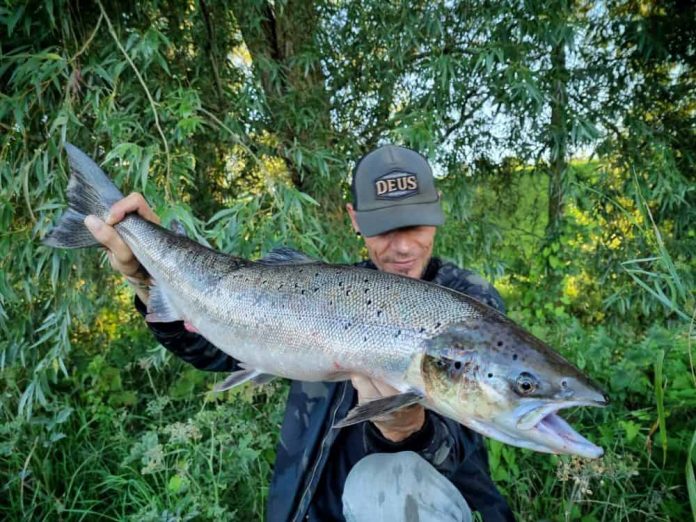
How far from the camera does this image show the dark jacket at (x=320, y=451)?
2.21 meters

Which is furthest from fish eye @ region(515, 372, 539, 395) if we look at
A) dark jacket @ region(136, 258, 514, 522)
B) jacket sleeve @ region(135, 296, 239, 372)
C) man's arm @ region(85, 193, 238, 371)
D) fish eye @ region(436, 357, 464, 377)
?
man's arm @ region(85, 193, 238, 371)

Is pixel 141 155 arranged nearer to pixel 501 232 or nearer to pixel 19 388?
pixel 19 388

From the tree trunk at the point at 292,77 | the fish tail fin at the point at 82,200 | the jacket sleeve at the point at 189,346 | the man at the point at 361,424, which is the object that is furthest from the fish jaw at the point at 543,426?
the tree trunk at the point at 292,77

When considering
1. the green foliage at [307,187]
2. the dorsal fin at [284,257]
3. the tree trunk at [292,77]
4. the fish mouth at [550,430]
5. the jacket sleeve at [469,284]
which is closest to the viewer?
the fish mouth at [550,430]

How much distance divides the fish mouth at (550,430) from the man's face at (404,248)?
3.39 feet

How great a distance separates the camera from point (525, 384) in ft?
4.67

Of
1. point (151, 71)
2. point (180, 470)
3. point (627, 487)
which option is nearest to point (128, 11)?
point (151, 71)

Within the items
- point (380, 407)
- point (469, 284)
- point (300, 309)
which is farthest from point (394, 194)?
point (380, 407)

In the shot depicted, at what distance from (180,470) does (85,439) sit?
46.7 inches

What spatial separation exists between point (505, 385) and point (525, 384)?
0.05 metres

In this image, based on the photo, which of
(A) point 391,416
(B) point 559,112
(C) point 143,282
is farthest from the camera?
(B) point 559,112

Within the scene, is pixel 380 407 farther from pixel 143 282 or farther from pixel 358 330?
pixel 143 282

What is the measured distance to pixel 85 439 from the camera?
11.6ft

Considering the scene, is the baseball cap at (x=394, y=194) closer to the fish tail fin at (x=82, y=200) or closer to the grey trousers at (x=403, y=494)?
the grey trousers at (x=403, y=494)
